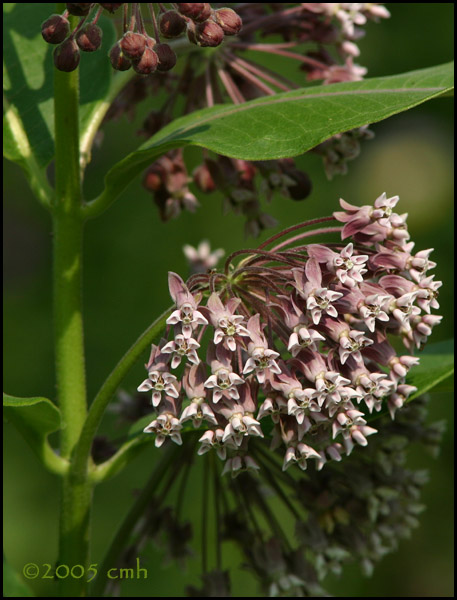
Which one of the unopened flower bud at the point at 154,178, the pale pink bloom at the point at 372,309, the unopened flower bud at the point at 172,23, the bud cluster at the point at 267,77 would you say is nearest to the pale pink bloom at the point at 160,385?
the pale pink bloom at the point at 372,309

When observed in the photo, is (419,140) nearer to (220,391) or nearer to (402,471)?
(402,471)

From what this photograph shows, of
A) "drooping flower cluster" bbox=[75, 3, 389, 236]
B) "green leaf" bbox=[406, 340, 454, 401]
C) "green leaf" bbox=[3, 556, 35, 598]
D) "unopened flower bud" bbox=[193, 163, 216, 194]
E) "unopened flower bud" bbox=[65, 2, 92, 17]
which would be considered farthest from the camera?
"unopened flower bud" bbox=[193, 163, 216, 194]

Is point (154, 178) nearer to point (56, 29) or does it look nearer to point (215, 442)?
point (56, 29)

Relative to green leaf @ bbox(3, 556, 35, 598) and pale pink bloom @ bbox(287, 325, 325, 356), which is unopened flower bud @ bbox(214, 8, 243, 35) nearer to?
pale pink bloom @ bbox(287, 325, 325, 356)

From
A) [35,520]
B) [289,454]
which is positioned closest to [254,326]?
[289,454]

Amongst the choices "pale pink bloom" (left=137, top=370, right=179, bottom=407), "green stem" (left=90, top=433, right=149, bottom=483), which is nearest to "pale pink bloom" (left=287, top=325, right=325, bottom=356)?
"pale pink bloom" (left=137, top=370, right=179, bottom=407)

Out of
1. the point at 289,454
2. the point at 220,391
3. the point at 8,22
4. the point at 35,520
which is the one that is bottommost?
the point at 35,520

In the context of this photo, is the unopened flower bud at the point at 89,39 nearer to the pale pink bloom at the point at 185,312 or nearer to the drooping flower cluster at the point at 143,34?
the drooping flower cluster at the point at 143,34
